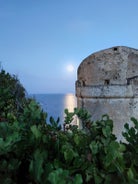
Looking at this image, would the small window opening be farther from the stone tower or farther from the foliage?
the foliage

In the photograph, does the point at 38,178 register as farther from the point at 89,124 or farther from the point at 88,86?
the point at 88,86

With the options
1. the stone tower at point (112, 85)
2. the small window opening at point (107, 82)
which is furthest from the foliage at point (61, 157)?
the small window opening at point (107, 82)

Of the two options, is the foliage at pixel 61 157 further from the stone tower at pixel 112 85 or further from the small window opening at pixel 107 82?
the small window opening at pixel 107 82

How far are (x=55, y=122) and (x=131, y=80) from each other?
250 centimetres

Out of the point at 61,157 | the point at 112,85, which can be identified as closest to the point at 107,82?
the point at 112,85

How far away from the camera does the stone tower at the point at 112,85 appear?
3.85 metres

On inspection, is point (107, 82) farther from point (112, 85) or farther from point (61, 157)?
point (61, 157)

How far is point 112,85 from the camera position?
3887mm

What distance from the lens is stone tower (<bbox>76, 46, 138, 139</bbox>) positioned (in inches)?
152

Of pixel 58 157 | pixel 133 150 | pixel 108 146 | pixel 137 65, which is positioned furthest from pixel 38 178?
pixel 137 65

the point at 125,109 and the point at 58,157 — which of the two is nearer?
the point at 58,157

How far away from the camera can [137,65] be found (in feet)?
13.1

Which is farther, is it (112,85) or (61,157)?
(112,85)

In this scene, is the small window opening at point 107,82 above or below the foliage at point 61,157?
above
